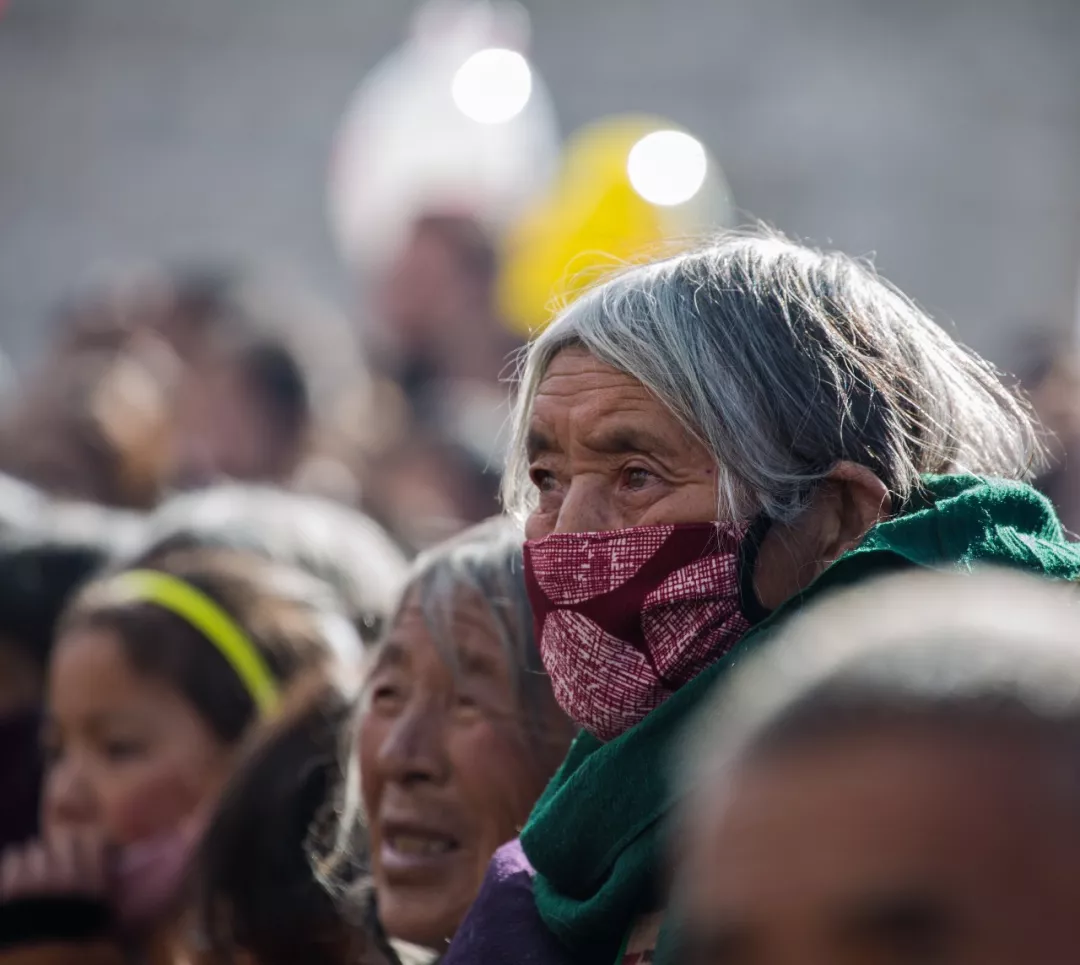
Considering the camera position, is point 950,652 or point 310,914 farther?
point 310,914

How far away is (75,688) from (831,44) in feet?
32.8

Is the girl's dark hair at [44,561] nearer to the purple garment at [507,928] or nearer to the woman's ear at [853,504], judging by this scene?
the purple garment at [507,928]

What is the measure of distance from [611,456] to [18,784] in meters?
2.68

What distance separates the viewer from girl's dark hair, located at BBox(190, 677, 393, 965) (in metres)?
3.22

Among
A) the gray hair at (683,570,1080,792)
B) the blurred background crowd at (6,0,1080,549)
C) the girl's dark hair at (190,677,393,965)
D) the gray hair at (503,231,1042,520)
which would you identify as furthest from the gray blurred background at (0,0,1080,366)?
the gray hair at (683,570,1080,792)

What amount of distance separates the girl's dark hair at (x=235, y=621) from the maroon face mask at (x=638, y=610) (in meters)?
1.62

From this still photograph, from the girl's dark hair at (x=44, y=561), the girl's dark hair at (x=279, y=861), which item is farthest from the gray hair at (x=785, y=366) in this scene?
the girl's dark hair at (x=44, y=561)

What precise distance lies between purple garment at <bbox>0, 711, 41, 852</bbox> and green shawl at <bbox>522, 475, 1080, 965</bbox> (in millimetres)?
2569

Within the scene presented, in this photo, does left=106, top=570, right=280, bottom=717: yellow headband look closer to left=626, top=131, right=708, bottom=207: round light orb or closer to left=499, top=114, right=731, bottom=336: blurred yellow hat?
left=499, top=114, right=731, bottom=336: blurred yellow hat

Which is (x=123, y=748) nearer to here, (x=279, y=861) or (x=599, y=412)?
(x=279, y=861)

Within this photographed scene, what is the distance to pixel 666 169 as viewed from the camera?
23.0 feet

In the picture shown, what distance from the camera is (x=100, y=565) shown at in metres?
5.08

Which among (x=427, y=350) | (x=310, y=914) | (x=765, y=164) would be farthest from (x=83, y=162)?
(x=310, y=914)

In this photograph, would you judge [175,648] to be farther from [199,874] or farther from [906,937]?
[906,937]
